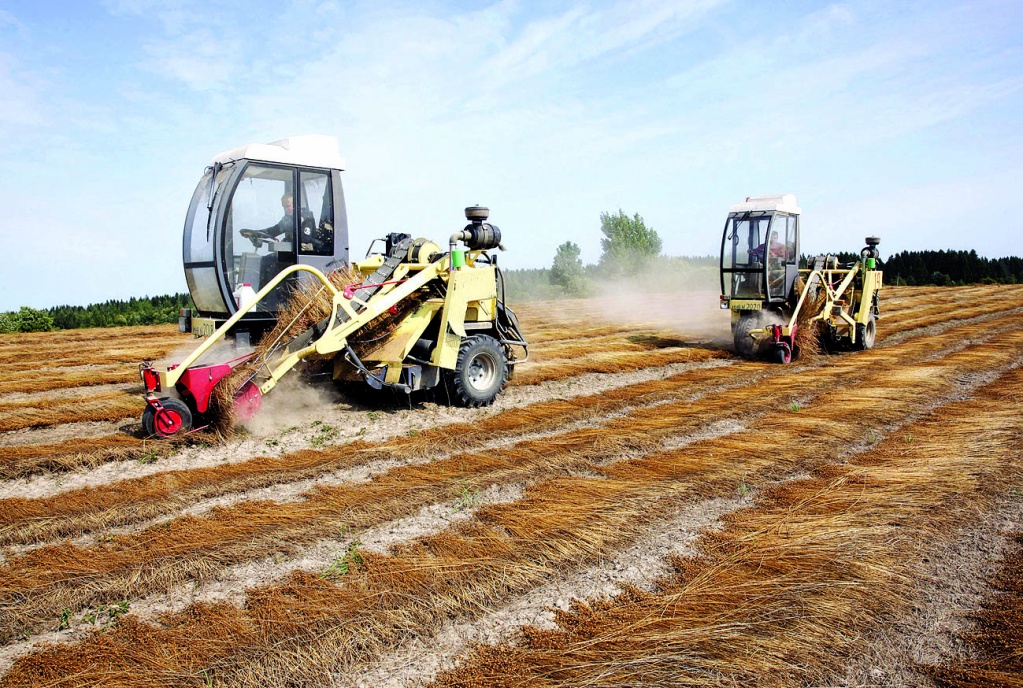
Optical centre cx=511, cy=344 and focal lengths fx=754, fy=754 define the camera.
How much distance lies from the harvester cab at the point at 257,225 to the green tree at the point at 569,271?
26737mm

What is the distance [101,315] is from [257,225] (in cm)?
1834

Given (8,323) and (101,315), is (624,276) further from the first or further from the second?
(8,323)

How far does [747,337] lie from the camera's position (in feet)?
39.5

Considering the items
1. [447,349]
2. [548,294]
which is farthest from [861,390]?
[548,294]

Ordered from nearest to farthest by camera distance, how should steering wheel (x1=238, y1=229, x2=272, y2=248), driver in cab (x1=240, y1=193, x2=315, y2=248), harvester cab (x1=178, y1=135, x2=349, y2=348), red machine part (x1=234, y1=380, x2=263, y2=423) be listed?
red machine part (x1=234, y1=380, x2=263, y2=423) < harvester cab (x1=178, y1=135, x2=349, y2=348) < steering wheel (x1=238, y1=229, x2=272, y2=248) < driver in cab (x1=240, y1=193, x2=315, y2=248)

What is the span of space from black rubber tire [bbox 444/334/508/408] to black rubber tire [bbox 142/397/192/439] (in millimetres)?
2636

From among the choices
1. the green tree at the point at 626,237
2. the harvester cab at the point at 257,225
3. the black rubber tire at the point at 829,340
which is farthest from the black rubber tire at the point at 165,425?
the green tree at the point at 626,237

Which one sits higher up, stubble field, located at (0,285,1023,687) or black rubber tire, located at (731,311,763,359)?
black rubber tire, located at (731,311,763,359)

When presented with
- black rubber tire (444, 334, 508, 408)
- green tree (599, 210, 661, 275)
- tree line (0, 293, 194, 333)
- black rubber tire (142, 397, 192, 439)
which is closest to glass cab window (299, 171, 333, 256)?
black rubber tire (444, 334, 508, 408)

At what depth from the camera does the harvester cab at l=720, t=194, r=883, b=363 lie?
39.2 feet

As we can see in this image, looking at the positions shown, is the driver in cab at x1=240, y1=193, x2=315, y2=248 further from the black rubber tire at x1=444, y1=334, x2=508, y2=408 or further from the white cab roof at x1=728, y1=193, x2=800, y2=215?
the white cab roof at x1=728, y1=193, x2=800, y2=215

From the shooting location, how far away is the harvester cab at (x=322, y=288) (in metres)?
7.31

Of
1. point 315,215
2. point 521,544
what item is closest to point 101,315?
point 315,215

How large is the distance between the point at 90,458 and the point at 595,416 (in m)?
4.51
